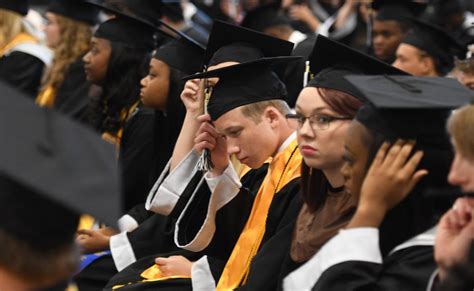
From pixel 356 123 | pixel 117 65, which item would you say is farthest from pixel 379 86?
pixel 117 65

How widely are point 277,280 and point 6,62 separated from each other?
4655mm

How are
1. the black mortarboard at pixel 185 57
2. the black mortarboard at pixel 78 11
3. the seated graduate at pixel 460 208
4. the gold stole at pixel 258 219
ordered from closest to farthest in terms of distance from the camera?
the seated graduate at pixel 460 208 < the gold stole at pixel 258 219 < the black mortarboard at pixel 185 57 < the black mortarboard at pixel 78 11

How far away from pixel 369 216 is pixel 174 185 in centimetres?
204

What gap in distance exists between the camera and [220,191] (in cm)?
460

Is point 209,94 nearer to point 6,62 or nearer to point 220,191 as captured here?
point 220,191

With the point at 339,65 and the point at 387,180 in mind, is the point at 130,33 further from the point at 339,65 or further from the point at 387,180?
the point at 387,180

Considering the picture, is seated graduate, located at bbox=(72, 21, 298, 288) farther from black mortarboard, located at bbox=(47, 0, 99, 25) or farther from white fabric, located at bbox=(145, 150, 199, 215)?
black mortarboard, located at bbox=(47, 0, 99, 25)

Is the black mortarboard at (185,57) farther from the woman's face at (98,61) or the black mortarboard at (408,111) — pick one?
the black mortarboard at (408,111)

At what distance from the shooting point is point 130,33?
670 cm

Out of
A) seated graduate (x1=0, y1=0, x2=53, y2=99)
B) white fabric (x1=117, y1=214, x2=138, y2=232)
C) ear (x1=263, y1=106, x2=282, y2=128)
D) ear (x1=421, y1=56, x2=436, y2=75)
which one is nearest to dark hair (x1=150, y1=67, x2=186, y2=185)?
white fabric (x1=117, y1=214, x2=138, y2=232)

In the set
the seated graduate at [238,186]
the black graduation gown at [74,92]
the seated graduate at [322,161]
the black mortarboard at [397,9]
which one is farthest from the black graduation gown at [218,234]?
the black mortarboard at [397,9]

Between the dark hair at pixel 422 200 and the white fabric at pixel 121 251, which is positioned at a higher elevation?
the dark hair at pixel 422 200

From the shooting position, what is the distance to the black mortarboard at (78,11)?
7.98 m

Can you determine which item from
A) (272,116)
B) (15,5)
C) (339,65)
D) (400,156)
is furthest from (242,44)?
(15,5)
